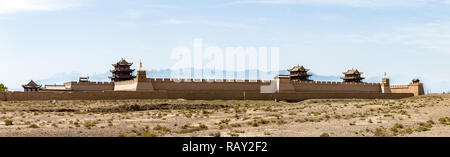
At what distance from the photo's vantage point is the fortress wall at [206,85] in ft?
188

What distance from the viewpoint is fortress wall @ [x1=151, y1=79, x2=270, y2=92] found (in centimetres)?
5734

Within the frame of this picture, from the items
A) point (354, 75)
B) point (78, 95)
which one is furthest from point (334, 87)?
point (78, 95)

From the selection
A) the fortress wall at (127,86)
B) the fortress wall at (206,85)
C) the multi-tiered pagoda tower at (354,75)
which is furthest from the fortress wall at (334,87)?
the fortress wall at (127,86)

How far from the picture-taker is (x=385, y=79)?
246ft

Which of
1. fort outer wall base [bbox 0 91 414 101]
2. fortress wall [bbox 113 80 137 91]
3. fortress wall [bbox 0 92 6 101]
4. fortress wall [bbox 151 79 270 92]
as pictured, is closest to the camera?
fortress wall [bbox 0 92 6 101]

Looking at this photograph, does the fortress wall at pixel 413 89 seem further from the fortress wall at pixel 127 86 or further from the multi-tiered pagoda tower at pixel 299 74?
the fortress wall at pixel 127 86

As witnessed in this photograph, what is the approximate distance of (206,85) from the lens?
2350 inches

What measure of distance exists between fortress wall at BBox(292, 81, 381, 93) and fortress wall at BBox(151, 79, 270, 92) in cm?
536

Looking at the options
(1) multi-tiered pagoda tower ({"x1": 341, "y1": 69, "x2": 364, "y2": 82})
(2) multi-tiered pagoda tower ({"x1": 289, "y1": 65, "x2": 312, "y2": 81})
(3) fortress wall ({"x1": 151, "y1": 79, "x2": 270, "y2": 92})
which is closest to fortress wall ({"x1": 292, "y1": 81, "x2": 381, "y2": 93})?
(3) fortress wall ({"x1": 151, "y1": 79, "x2": 270, "y2": 92})

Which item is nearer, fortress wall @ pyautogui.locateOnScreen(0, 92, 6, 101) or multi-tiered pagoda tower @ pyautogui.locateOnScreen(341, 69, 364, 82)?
fortress wall @ pyautogui.locateOnScreen(0, 92, 6, 101)

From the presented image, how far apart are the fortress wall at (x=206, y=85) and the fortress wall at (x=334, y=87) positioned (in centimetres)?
536

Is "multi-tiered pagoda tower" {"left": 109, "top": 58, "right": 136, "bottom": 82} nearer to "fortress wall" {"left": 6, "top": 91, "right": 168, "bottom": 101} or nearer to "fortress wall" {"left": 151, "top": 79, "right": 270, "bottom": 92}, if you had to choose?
"fortress wall" {"left": 151, "top": 79, "right": 270, "bottom": 92}

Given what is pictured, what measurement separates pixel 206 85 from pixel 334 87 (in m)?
19.2
